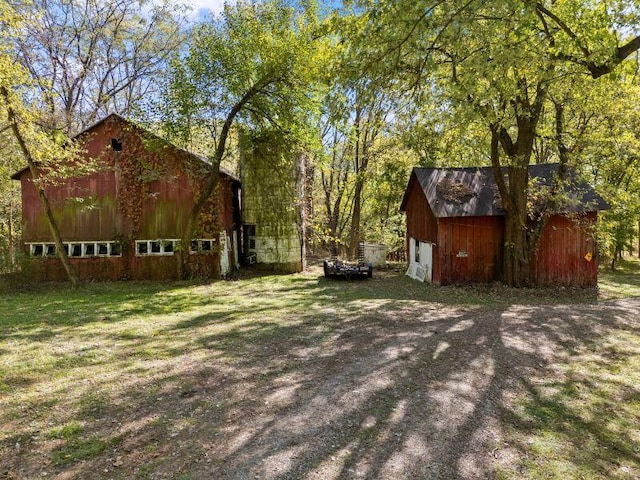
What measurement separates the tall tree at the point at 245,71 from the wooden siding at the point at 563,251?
11.3 meters

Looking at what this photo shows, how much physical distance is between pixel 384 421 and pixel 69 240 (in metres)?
18.1

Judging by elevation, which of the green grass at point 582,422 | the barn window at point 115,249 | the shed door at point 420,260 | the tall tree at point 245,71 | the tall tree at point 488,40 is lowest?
the green grass at point 582,422

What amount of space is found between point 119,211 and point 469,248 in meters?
15.3

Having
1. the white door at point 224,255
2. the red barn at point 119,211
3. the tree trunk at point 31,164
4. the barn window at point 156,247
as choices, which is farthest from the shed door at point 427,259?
the tree trunk at point 31,164

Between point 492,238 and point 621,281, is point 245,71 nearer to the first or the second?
point 492,238

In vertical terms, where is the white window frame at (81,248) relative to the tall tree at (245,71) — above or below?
below

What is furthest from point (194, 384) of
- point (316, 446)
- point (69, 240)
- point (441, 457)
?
point (69, 240)

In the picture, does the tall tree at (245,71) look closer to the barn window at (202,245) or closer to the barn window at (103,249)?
the barn window at (202,245)

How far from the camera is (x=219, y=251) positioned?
19703mm

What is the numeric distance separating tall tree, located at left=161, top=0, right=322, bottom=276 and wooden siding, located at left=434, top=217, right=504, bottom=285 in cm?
772

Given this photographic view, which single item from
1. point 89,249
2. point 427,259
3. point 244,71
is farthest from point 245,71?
point 427,259

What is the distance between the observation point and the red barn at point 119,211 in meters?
18.8

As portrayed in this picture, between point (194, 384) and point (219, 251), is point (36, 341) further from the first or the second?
point (219, 251)

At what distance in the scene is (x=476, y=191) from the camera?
18797 millimetres
